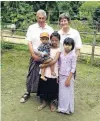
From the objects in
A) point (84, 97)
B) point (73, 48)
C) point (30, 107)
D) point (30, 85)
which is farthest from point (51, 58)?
point (84, 97)

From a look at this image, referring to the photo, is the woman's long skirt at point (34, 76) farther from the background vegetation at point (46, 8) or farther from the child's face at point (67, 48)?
the background vegetation at point (46, 8)

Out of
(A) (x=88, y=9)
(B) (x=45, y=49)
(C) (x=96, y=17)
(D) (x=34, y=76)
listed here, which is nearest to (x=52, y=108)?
(D) (x=34, y=76)

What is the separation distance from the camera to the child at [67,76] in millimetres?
3648

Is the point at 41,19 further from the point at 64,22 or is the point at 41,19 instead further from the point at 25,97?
the point at 25,97

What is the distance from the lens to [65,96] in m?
3.82

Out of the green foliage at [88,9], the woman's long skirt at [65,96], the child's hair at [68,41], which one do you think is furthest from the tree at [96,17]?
the child's hair at [68,41]

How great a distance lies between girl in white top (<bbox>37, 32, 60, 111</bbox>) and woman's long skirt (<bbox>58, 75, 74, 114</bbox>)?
0.10 metres

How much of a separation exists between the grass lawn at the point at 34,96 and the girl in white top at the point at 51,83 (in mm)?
187

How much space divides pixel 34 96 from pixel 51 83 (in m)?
0.77

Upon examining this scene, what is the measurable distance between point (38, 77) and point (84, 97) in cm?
107

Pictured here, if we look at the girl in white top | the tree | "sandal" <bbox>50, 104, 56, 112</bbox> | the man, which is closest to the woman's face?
the girl in white top

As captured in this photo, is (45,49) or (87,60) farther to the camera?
(87,60)

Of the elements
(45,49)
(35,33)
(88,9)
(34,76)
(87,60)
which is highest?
(88,9)

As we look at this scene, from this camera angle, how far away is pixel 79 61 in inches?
273
